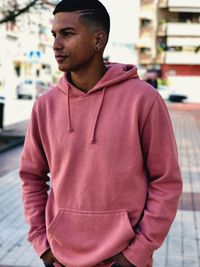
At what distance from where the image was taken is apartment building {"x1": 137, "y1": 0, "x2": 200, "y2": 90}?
179ft

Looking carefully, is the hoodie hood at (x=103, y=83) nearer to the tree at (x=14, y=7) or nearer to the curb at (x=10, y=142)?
the curb at (x=10, y=142)

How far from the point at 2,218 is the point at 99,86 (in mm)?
4674

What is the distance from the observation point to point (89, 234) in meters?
2.08

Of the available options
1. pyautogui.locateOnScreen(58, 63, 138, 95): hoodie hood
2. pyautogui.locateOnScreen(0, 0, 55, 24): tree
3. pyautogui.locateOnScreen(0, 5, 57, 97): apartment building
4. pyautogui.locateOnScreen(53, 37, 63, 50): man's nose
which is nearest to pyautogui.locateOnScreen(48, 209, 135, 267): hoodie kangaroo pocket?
pyautogui.locateOnScreen(58, 63, 138, 95): hoodie hood

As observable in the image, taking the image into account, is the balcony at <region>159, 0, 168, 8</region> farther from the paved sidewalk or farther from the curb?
the paved sidewalk

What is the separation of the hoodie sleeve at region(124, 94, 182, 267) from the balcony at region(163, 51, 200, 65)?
175 ft

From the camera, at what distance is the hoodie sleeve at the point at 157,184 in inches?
80.0

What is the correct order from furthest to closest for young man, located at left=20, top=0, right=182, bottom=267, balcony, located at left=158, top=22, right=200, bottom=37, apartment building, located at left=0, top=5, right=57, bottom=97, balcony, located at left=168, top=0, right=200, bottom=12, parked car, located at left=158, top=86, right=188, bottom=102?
balcony, located at left=158, top=22, right=200, bottom=37 < balcony, located at left=168, top=0, right=200, bottom=12 < apartment building, located at left=0, top=5, right=57, bottom=97 < parked car, located at left=158, top=86, right=188, bottom=102 < young man, located at left=20, top=0, right=182, bottom=267

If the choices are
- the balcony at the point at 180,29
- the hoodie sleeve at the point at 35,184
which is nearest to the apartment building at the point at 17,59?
the balcony at the point at 180,29

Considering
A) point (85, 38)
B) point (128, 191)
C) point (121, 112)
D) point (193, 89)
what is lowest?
point (193, 89)

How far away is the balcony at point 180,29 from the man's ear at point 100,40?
54203mm

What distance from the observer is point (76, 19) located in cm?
203

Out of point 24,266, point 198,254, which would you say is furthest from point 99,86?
point 198,254

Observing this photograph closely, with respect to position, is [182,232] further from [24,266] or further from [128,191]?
[128,191]
